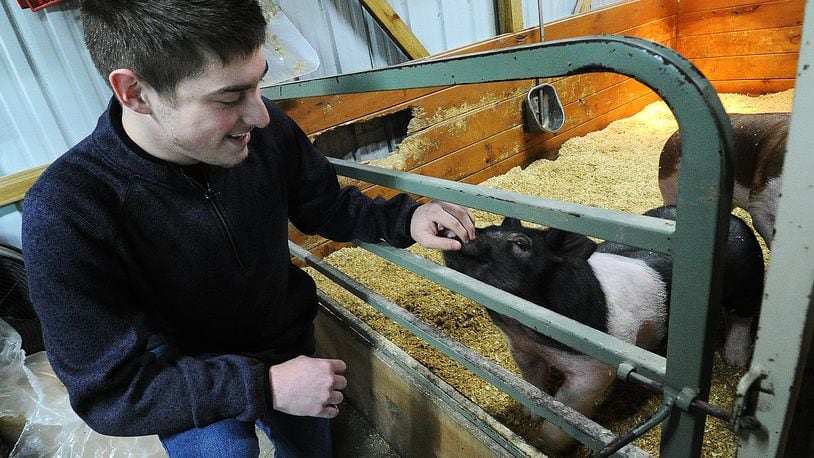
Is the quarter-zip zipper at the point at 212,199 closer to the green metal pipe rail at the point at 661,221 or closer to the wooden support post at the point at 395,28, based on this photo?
the green metal pipe rail at the point at 661,221

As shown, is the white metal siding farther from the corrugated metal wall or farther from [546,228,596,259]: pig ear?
[546,228,596,259]: pig ear

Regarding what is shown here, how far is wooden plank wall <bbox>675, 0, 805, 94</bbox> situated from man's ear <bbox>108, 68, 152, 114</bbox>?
5.38 m

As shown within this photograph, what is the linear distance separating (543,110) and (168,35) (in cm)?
372

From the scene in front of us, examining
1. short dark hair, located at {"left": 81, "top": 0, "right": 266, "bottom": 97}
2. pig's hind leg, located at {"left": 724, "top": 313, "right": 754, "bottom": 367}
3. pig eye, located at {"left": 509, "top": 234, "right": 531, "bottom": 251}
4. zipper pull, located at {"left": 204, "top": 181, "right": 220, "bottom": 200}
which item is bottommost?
pig's hind leg, located at {"left": 724, "top": 313, "right": 754, "bottom": 367}

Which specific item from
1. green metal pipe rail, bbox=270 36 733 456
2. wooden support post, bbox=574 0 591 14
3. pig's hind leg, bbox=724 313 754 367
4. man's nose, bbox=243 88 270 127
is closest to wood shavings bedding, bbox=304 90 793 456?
pig's hind leg, bbox=724 313 754 367

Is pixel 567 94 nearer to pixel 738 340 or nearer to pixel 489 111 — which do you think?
pixel 489 111

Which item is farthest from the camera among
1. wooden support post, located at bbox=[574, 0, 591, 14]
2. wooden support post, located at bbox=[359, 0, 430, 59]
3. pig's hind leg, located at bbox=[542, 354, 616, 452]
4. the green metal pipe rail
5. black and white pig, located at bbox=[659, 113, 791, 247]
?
wooden support post, located at bbox=[574, 0, 591, 14]

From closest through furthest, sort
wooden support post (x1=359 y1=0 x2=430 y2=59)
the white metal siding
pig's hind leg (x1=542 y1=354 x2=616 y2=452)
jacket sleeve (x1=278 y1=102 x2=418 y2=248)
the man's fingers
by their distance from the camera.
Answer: the man's fingers, jacket sleeve (x1=278 y1=102 x2=418 y2=248), pig's hind leg (x1=542 y1=354 x2=616 y2=452), the white metal siding, wooden support post (x1=359 y1=0 x2=430 y2=59)

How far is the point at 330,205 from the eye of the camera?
151cm

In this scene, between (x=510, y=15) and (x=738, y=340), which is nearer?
(x=738, y=340)

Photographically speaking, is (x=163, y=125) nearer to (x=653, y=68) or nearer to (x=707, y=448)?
(x=653, y=68)

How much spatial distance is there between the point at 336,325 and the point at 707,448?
1331 millimetres

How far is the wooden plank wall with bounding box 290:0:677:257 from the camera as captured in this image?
10.1ft

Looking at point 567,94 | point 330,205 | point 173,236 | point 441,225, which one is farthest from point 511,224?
point 567,94
